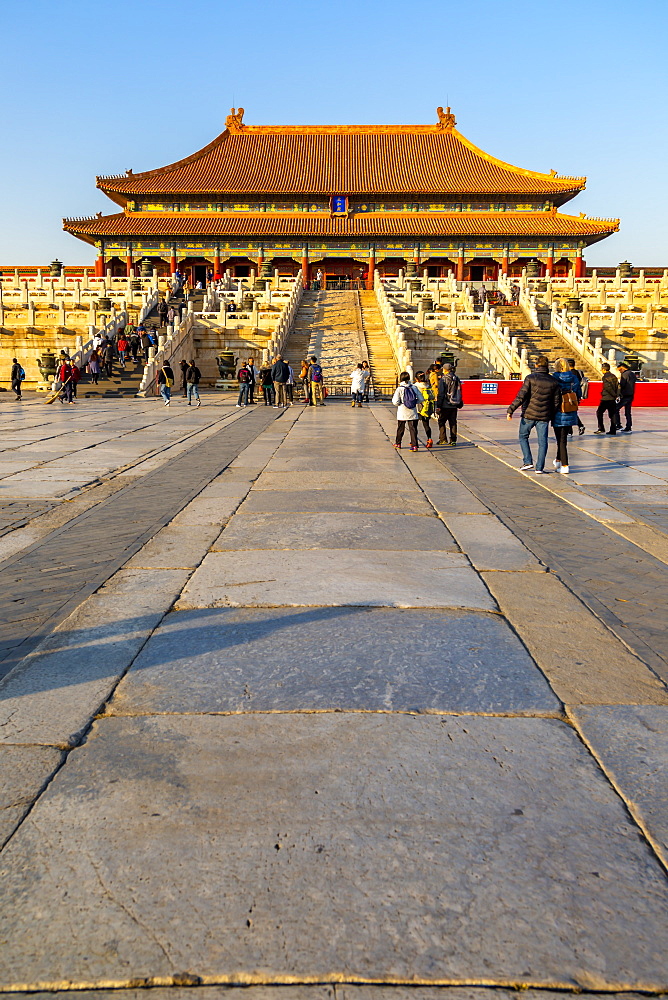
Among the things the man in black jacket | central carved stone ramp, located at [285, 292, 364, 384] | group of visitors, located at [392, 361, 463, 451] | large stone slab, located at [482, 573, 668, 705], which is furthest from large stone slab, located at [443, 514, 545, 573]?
central carved stone ramp, located at [285, 292, 364, 384]

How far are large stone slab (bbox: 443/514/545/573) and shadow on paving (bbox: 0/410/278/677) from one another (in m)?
2.66

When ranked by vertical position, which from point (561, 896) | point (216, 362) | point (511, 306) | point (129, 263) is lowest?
point (561, 896)

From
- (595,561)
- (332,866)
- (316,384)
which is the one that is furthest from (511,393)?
(332,866)

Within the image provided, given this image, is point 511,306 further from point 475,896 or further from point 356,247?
point 475,896

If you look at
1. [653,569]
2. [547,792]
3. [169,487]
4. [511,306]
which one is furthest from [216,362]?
[547,792]

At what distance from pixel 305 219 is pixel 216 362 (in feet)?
80.0

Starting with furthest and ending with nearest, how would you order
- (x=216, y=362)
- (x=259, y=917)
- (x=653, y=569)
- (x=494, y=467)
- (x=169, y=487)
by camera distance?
(x=216, y=362)
(x=494, y=467)
(x=169, y=487)
(x=653, y=569)
(x=259, y=917)

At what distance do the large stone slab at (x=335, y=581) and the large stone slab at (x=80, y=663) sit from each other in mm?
314

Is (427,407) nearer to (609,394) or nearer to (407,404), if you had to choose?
(407,404)

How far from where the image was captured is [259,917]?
212cm

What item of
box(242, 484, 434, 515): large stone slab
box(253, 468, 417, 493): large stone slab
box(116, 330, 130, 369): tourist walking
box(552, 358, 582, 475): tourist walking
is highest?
box(116, 330, 130, 369): tourist walking

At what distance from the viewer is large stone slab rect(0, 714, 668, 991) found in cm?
201

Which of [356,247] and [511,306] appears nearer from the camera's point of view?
[511,306]

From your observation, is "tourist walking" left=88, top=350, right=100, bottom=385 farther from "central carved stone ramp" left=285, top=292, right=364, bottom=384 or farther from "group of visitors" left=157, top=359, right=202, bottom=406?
"central carved stone ramp" left=285, top=292, right=364, bottom=384
